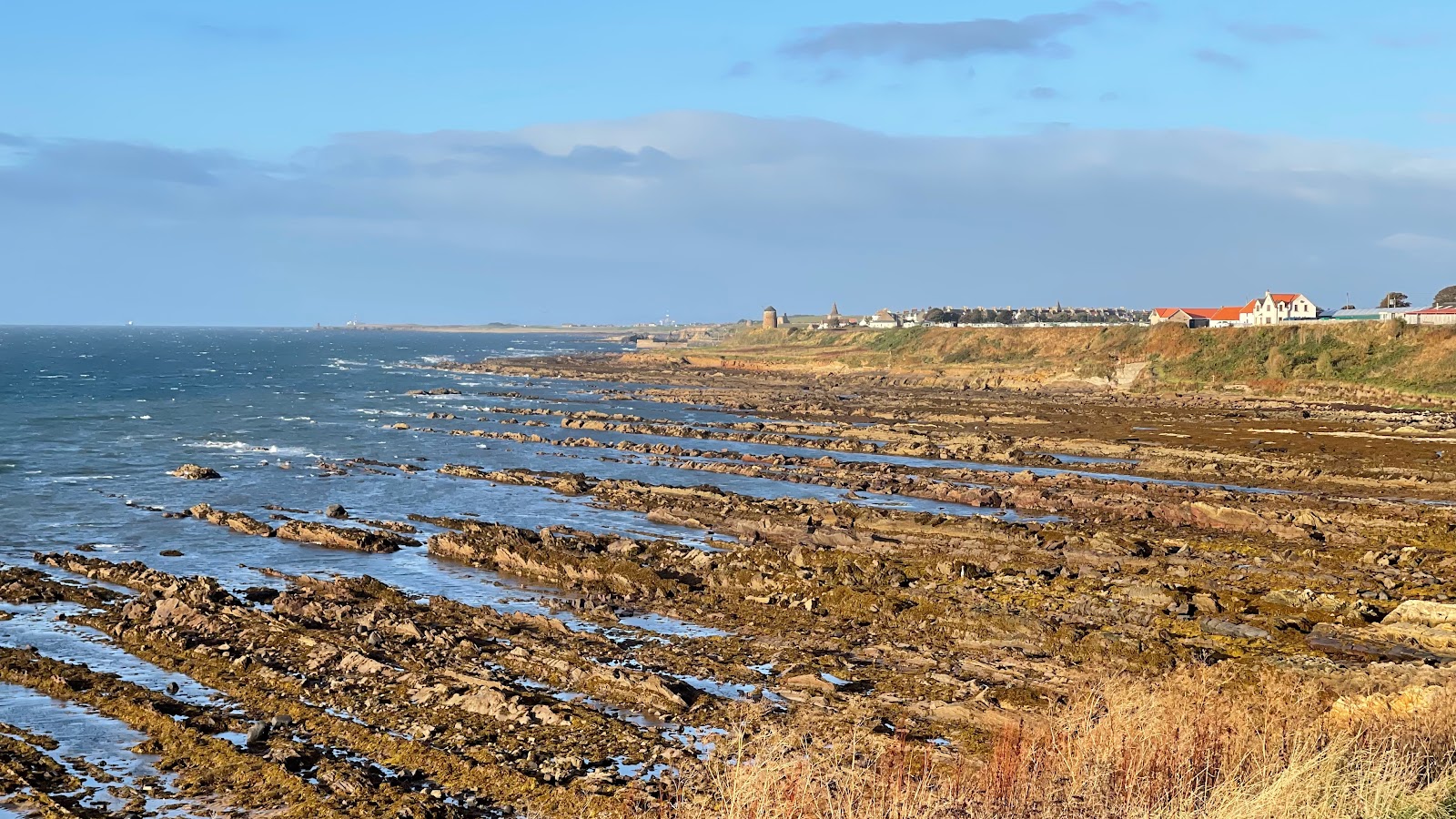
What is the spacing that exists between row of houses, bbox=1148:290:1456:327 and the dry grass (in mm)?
103820

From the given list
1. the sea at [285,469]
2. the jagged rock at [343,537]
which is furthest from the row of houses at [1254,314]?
the jagged rock at [343,537]

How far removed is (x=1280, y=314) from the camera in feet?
456

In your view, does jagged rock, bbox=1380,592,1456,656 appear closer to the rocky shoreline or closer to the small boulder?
the rocky shoreline

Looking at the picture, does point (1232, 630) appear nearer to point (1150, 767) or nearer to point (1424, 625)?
point (1424, 625)

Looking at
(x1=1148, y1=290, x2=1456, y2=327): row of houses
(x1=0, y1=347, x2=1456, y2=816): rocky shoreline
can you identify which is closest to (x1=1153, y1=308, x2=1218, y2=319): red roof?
(x1=1148, y1=290, x2=1456, y2=327): row of houses

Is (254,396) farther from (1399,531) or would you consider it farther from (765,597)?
(1399,531)

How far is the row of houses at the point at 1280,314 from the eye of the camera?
352 feet

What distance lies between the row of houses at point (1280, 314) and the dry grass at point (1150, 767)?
4087 inches

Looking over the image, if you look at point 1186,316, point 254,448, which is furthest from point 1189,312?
point 254,448

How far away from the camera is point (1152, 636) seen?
2638 cm

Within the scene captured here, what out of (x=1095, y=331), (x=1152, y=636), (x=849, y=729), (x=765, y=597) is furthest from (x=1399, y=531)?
(x=1095, y=331)

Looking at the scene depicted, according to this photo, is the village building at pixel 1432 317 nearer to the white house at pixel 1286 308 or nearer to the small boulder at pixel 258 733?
the white house at pixel 1286 308

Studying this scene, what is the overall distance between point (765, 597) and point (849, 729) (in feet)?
34.1

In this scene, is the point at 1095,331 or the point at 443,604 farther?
the point at 1095,331
